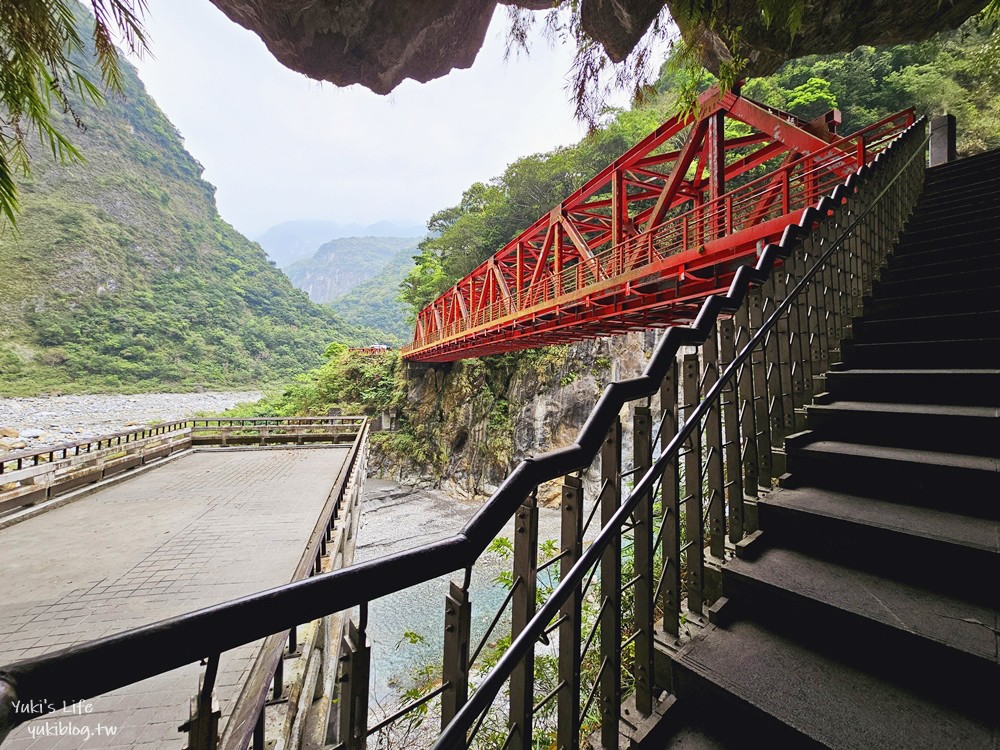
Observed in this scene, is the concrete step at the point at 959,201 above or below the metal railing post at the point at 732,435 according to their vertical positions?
above

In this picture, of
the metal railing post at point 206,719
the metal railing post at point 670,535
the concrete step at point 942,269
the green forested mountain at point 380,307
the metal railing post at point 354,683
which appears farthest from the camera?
the green forested mountain at point 380,307

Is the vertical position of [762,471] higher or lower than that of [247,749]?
higher

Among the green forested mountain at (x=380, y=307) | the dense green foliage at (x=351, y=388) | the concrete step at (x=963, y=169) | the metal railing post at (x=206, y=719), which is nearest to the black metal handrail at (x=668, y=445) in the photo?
the metal railing post at (x=206, y=719)

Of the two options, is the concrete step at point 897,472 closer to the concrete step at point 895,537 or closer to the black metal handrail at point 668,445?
the concrete step at point 895,537

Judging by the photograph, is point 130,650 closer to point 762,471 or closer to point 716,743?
point 716,743

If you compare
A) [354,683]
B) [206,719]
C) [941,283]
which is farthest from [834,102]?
[206,719]

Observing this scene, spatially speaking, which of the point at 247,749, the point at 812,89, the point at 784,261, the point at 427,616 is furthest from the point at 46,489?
the point at 812,89

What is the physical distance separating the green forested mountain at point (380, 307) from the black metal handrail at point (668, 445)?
73.2m

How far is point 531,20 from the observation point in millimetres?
4199

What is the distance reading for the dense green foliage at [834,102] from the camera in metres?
13.2

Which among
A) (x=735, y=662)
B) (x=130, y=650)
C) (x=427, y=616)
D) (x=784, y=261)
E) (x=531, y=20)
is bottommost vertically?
(x=427, y=616)

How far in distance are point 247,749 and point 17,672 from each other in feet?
8.51

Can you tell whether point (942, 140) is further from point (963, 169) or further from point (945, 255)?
point (945, 255)

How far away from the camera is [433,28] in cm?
818
